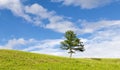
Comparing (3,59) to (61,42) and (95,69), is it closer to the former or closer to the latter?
(95,69)

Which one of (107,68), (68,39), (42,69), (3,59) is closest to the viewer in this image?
(42,69)

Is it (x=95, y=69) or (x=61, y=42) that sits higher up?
(x=61, y=42)

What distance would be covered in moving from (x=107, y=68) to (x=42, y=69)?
1027cm

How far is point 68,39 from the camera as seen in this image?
9506cm

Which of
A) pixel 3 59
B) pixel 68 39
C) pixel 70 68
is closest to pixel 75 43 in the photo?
pixel 68 39

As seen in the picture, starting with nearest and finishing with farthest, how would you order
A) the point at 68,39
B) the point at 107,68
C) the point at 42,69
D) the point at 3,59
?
the point at 42,69 → the point at 107,68 → the point at 3,59 → the point at 68,39

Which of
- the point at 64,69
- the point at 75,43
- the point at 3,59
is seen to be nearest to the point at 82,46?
the point at 75,43

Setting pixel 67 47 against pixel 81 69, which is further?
pixel 67 47

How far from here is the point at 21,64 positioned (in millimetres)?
43719

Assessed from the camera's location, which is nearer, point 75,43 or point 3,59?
point 3,59

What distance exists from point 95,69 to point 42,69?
25.9ft

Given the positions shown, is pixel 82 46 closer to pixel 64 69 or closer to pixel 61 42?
pixel 61 42

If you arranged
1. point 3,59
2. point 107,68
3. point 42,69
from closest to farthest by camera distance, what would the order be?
point 42,69, point 107,68, point 3,59

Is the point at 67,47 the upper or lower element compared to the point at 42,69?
upper
